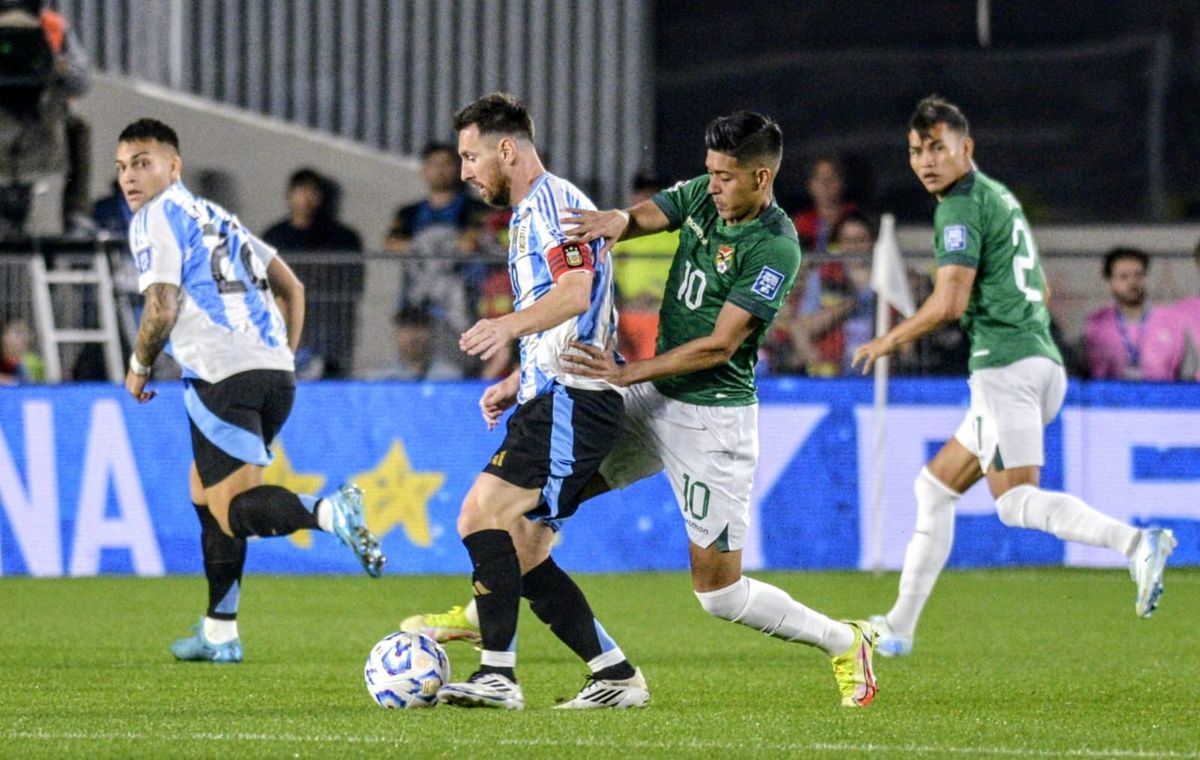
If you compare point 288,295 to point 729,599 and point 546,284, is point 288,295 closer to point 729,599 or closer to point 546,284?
point 546,284

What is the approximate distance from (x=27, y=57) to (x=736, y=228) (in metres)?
8.44

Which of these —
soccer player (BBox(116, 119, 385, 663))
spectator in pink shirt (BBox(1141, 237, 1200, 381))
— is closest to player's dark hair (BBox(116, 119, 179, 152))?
soccer player (BBox(116, 119, 385, 663))

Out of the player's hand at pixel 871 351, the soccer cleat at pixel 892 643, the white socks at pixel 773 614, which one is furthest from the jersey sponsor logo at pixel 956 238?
the white socks at pixel 773 614

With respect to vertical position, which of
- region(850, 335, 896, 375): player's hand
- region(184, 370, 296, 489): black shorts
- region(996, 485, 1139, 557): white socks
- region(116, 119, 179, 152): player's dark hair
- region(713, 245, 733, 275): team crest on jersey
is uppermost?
region(116, 119, 179, 152): player's dark hair

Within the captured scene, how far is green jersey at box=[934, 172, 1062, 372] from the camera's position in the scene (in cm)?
830

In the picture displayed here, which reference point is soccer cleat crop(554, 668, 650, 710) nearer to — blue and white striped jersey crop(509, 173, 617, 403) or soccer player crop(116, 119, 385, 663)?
blue and white striped jersey crop(509, 173, 617, 403)

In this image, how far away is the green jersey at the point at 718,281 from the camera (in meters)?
6.83

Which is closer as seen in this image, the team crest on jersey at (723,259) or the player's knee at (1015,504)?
the team crest on jersey at (723,259)

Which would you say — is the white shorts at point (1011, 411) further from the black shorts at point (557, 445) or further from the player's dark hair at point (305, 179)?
the player's dark hair at point (305, 179)

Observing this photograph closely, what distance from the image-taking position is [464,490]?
42.1 feet

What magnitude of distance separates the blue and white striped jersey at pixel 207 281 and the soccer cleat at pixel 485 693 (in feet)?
8.11

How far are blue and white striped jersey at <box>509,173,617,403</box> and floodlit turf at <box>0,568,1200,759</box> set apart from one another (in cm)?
107

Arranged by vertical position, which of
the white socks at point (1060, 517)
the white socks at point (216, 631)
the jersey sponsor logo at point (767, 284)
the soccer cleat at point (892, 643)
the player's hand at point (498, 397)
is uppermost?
the jersey sponsor logo at point (767, 284)

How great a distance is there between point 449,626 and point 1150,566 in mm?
2721
